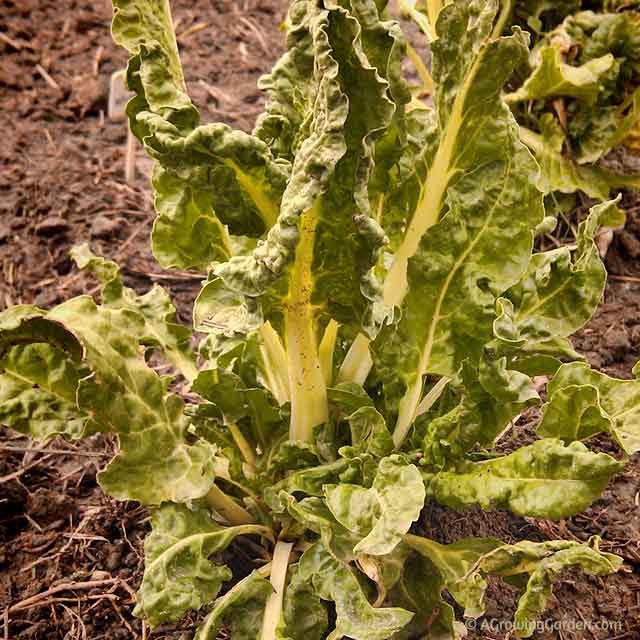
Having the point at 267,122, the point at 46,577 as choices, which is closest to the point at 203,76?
the point at 267,122

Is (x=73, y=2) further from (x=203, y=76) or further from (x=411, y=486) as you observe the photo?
(x=411, y=486)

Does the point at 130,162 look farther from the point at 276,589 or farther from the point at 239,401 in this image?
the point at 276,589

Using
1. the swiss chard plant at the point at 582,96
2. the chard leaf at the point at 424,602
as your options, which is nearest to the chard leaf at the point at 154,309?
the chard leaf at the point at 424,602

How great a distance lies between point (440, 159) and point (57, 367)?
0.90m

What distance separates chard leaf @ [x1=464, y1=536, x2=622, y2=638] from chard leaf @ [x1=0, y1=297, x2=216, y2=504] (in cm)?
A: 58

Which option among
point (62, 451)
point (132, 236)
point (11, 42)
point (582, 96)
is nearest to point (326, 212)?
point (62, 451)

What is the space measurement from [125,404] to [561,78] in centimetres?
196

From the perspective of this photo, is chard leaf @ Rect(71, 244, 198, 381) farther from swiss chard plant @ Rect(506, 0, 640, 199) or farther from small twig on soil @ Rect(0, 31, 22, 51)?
A: small twig on soil @ Rect(0, 31, 22, 51)

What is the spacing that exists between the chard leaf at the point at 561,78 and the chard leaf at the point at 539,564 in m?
1.85

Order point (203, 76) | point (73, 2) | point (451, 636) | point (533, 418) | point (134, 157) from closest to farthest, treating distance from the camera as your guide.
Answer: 1. point (451, 636)
2. point (533, 418)
3. point (134, 157)
4. point (203, 76)
5. point (73, 2)

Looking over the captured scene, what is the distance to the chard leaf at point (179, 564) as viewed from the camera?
1446 millimetres

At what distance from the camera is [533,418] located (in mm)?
2225

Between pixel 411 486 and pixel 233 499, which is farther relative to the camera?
pixel 233 499

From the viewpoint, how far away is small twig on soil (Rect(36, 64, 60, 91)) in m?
3.33
